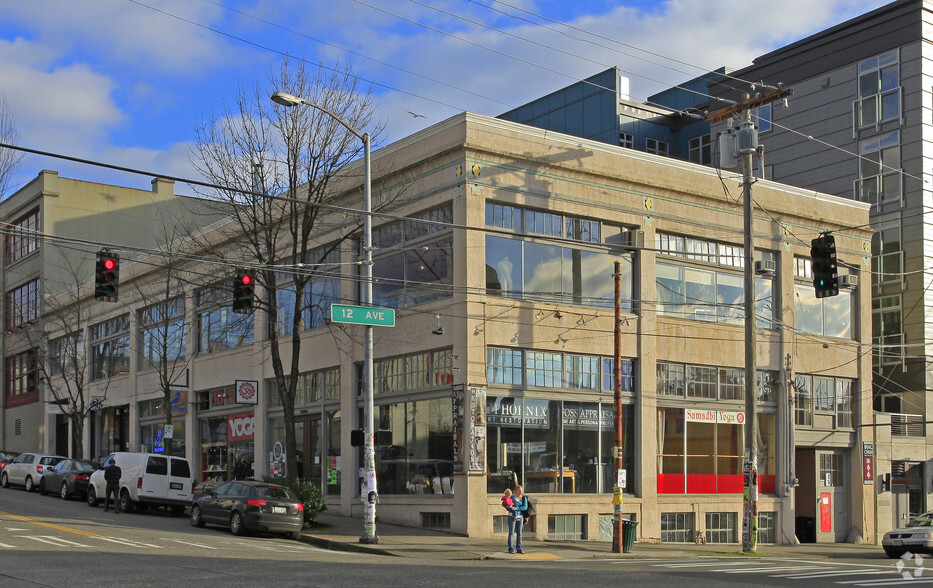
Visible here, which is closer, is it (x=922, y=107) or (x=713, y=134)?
(x=922, y=107)

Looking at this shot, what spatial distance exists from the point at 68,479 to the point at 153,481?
675 centimetres

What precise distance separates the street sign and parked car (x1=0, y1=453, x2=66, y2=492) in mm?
20310

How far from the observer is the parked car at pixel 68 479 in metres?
35.3

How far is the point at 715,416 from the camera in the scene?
A: 32312 millimetres

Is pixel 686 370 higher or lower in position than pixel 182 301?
lower

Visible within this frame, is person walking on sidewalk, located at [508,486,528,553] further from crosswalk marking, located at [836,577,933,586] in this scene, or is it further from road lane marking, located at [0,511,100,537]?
road lane marking, located at [0,511,100,537]

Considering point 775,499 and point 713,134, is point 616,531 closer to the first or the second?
point 775,499

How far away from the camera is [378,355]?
98.1 feet

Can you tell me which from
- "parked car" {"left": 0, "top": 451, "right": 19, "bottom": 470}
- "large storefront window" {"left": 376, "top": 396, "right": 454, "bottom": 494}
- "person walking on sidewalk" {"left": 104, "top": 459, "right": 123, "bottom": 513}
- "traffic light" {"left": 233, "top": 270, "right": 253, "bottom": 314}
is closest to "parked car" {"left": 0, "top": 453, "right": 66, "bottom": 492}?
"parked car" {"left": 0, "top": 451, "right": 19, "bottom": 470}

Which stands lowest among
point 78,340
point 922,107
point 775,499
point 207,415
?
point 775,499

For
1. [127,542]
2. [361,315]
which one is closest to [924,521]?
[361,315]

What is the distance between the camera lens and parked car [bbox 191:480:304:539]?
81.8 feet

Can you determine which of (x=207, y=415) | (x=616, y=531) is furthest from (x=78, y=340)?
(x=616, y=531)

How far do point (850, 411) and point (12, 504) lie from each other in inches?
1159
